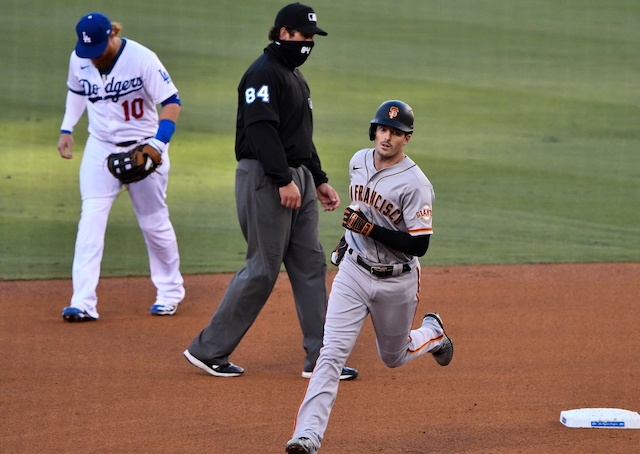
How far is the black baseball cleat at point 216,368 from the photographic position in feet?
20.8

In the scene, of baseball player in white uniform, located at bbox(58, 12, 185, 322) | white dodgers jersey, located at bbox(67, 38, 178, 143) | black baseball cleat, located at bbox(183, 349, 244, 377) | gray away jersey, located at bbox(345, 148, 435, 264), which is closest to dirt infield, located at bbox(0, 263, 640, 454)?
black baseball cleat, located at bbox(183, 349, 244, 377)

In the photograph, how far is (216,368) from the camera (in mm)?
6352

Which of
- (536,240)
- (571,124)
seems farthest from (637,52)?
(536,240)

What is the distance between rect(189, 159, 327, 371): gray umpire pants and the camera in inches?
246

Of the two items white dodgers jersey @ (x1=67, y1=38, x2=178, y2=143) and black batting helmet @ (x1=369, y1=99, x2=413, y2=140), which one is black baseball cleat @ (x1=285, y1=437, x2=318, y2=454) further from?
white dodgers jersey @ (x1=67, y1=38, x2=178, y2=143)

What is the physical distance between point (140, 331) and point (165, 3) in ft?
45.8

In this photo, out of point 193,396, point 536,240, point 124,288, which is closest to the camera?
point 193,396

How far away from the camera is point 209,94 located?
16000 mm

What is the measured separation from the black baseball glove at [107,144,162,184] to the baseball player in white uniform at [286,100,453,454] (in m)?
2.19

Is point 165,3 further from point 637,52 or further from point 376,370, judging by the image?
point 376,370

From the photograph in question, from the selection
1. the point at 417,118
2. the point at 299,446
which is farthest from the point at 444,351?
the point at 417,118

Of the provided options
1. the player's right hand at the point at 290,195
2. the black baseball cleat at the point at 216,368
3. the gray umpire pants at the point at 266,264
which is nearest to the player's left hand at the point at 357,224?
the player's right hand at the point at 290,195

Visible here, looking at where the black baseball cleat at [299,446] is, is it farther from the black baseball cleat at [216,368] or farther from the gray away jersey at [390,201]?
the black baseball cleat at [216,368]

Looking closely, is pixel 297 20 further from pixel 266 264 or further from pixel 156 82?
pixel 156 82
